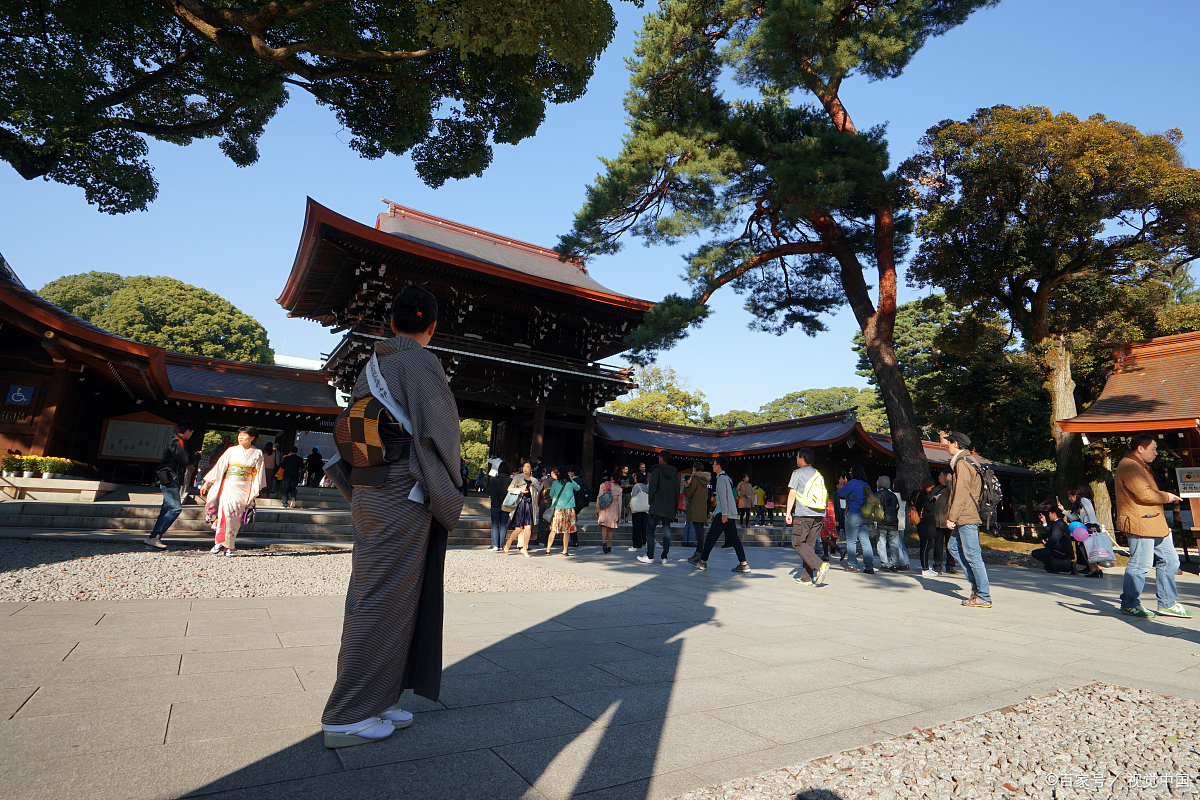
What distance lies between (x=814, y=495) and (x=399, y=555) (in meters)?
5.28

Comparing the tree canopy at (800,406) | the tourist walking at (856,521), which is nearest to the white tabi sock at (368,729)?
the tourist walking at (856,521)

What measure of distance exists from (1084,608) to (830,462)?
1499cm

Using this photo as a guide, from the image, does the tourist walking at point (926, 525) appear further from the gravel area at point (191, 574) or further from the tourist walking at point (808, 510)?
the gravel area at point (191, 574)

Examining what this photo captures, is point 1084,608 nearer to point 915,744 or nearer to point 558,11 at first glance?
point 915,744

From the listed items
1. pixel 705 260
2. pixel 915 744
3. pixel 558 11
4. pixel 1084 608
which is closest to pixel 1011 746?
pixel 915 744

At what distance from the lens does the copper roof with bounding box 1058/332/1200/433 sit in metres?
11.6

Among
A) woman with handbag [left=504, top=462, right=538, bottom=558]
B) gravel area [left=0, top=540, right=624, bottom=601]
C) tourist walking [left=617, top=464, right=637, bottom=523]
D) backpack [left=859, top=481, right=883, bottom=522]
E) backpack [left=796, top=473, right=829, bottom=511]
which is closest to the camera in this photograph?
gravel area [left=0, top=540, right=624, bottom=601]

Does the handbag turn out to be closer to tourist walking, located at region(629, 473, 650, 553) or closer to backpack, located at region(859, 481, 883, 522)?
backpack, located at region(859, 481, 883, 522)

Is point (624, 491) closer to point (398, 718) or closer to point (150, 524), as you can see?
point (150, 524)

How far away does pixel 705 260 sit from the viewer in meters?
11.6

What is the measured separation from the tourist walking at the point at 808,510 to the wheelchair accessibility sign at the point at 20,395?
13.7 metres

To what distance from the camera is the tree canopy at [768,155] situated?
9.90 metres

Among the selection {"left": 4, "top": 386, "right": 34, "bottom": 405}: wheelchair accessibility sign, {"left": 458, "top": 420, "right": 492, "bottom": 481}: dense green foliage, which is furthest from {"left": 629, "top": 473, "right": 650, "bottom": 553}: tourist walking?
{"left": 458, "top": 420, "right": 492, "bottom": 481}: dense green foliage

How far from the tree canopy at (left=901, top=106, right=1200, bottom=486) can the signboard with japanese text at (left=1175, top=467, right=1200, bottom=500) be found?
8.43ft
